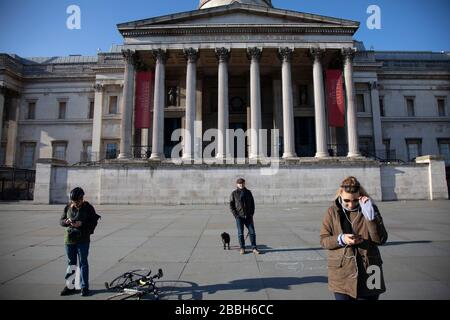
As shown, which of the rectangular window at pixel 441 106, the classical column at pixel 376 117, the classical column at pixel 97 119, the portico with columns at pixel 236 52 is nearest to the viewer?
the portico with columns at pixel 236 52

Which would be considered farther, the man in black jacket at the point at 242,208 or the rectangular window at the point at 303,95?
the rectangular window at the point at 303,95

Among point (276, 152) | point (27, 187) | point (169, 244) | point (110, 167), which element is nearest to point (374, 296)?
point (169, 244)

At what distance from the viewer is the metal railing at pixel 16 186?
28.3 meters

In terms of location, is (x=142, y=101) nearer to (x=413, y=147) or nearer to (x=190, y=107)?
(x=190, y=107)

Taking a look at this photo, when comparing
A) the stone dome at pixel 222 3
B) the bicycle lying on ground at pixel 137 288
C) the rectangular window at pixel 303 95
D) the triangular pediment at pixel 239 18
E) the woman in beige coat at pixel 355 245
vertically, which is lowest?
the bicycle lying on ground at pixel 137 288

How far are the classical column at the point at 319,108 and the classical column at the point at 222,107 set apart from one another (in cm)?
766

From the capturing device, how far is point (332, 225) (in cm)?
351

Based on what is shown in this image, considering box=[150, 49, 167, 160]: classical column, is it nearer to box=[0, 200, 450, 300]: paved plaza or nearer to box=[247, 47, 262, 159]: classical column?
box=[247, 47, 262, 159]: classical column

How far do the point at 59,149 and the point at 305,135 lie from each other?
30537 mm

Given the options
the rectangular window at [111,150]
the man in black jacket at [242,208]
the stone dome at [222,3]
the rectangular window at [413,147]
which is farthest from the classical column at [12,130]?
the rectangular window at [413,147]

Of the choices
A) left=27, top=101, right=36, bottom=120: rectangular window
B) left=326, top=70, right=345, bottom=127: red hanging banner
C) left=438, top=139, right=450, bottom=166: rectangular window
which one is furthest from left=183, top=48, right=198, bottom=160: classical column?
left=438, top=139, right=450, bottom=166: rectangular window

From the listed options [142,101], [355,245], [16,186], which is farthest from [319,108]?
[16,186]

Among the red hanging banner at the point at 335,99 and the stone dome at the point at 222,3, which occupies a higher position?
the stone dome at the point at 222,3

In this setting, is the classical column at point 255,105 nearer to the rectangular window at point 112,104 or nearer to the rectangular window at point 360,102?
the rectangular window at point 360,102
